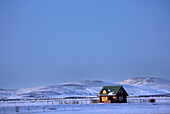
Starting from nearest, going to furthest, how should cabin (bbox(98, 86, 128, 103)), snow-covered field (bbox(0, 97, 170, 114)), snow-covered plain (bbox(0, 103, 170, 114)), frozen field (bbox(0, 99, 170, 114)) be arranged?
snow-covered plain (bbox(0, 103, 170, 114)) < frozen field (bbox(0, 99, 170, 114)) < snow-covered field (bbox(0, 97, 170, 114)) < cabin (bbox(98, 86, 128, 103))

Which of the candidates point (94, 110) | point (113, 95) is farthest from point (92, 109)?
point (113, 95)

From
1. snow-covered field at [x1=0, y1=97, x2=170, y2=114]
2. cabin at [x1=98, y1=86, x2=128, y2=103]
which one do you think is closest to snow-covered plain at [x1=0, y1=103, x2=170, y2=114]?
snow-covered field at [x1=0, y1=97, x2=170, y2=114]

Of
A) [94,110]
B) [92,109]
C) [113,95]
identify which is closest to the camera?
[94,110]

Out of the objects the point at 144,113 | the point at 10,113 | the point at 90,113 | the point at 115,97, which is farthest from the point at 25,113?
the point at 115,97

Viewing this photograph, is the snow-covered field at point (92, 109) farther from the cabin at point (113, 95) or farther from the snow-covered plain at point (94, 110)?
the cabin at point (113, 95)

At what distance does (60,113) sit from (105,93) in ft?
137

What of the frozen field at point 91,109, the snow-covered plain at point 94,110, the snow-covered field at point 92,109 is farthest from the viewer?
the snow-covered field at point 92,109

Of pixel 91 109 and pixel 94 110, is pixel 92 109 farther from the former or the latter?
pixel 94 110

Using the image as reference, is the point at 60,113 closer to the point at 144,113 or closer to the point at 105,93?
the point at 144,113

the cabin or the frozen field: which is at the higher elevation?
the cabin

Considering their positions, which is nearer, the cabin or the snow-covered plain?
the snow-covered plain

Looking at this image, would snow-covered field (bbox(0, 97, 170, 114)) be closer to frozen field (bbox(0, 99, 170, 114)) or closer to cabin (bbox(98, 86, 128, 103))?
frozen field (bbox(0, 99, 170, 114))

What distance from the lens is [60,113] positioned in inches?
1955

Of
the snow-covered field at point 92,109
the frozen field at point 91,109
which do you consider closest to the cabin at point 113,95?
the snow-covered field at point 92,109
